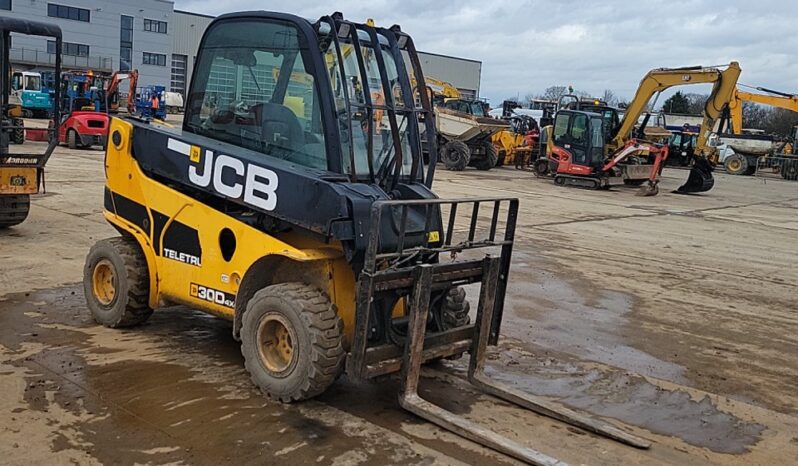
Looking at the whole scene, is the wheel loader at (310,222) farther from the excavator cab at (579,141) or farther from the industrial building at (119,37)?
the industrial building at (119,37)

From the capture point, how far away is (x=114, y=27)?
62.5 m

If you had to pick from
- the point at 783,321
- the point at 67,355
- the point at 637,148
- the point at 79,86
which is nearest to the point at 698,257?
the point at 783,321

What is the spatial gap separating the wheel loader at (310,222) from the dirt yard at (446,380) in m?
0.25

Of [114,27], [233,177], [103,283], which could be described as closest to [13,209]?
[103,283]

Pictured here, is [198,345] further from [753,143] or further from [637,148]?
[753,143]

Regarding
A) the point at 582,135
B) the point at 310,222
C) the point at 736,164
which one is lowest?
the point at 736,164

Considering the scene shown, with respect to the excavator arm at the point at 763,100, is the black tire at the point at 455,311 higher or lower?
lower

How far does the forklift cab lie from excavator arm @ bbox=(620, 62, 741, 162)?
2.25ft

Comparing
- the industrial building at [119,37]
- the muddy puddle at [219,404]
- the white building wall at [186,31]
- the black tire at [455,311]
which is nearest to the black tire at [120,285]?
the muddy puddle at [219,404]

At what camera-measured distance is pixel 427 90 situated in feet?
18.6

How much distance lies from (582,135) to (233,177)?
1967cm

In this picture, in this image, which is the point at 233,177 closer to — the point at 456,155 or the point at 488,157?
the point at 456,155

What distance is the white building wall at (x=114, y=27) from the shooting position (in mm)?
58312

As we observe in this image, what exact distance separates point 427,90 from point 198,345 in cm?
251
